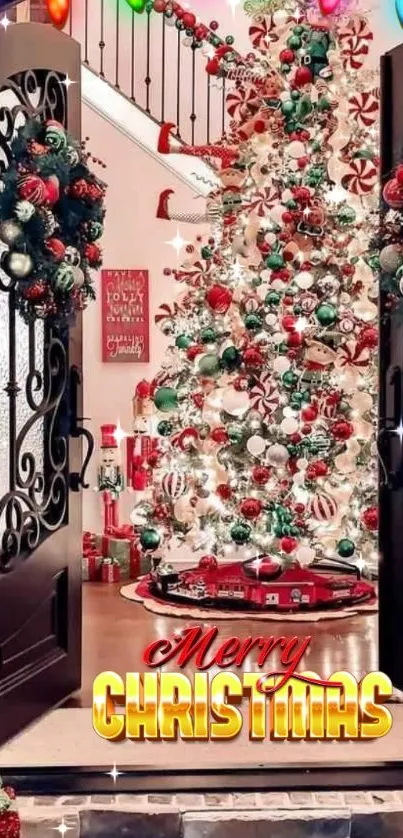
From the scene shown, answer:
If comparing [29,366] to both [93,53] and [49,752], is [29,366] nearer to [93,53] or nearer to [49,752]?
[49,752]

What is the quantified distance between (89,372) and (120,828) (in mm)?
4246

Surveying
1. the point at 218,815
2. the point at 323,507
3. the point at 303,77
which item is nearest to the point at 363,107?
the point at 303,77

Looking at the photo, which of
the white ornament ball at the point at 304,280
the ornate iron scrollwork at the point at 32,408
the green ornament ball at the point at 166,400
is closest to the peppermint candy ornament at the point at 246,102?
the white ornament ball at the point at 304,280

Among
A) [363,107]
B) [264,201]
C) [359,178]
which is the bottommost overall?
[264,201]

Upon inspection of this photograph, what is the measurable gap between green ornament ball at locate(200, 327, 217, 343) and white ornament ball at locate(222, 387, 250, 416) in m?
0.30

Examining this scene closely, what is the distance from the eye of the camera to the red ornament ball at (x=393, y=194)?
11.6 feet

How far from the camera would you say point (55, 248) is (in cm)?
331

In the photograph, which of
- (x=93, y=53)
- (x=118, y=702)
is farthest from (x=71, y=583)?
(x=93, y=53)

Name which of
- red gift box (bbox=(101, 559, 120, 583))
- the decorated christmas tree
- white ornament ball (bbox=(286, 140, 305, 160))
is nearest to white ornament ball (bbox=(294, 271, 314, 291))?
the decorated christmas tree

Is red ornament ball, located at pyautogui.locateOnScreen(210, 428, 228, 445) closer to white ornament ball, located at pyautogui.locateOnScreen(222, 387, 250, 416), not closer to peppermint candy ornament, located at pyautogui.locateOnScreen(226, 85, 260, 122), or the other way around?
white ornament ball, located at pyautogui.locateOnScreen(222, 387, 250, 416)

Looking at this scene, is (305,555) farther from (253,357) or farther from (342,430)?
(253,357)

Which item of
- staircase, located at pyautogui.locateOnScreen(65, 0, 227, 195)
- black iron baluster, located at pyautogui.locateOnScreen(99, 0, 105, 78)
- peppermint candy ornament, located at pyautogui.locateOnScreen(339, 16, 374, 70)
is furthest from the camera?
staircase, located at pyautogui.locateOnScreen(65, 0, 227, 195)

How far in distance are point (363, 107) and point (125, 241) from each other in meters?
1.96

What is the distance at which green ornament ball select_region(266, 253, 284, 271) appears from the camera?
191 inches
